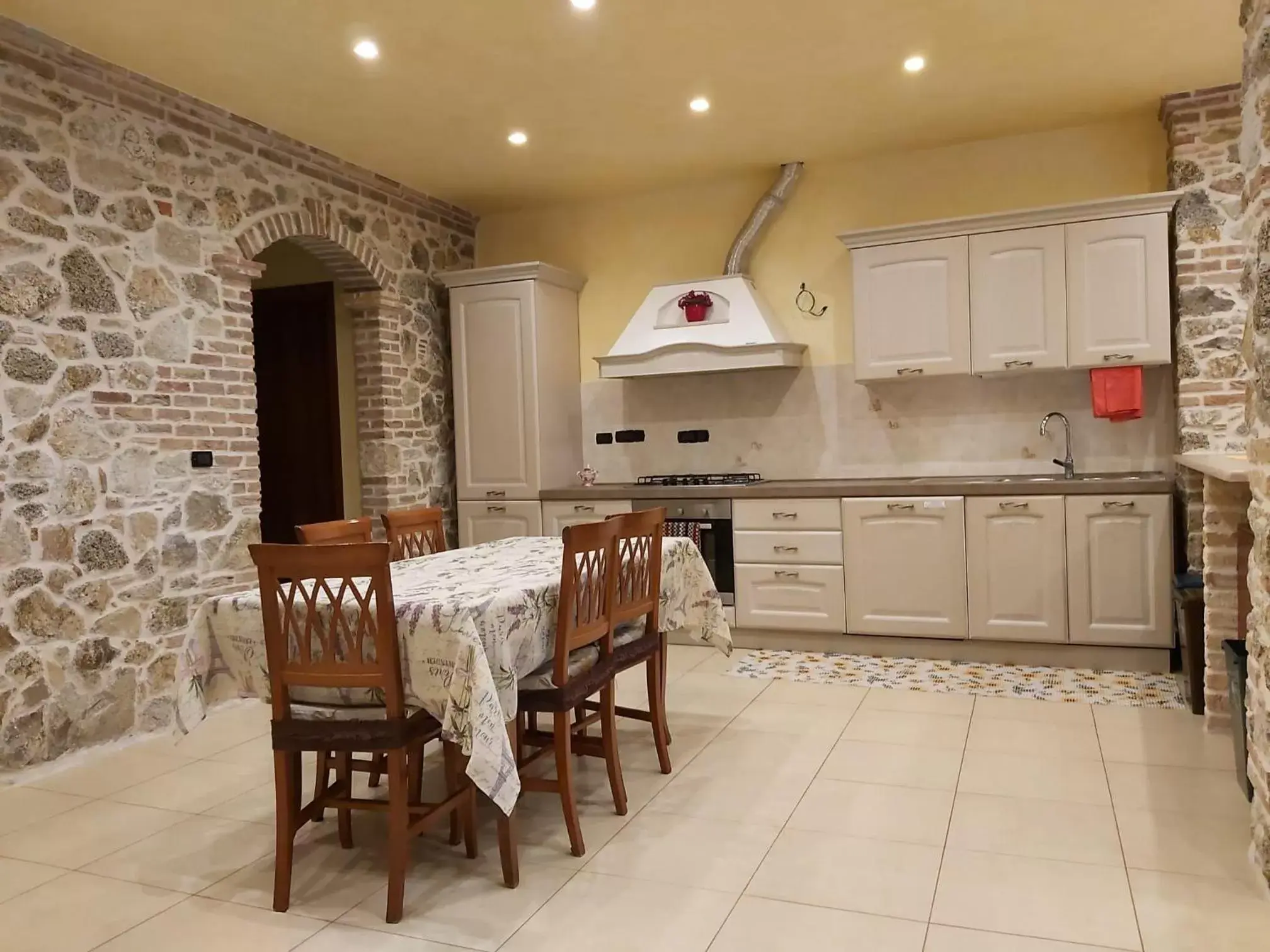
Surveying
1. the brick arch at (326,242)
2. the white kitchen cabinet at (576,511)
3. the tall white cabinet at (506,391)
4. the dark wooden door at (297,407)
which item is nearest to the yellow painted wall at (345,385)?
the dark wooden door at (297,407)

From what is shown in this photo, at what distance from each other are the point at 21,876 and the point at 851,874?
230 cm

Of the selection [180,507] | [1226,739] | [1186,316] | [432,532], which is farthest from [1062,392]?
[180,507]

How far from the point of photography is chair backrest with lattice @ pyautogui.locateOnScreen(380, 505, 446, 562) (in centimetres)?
356

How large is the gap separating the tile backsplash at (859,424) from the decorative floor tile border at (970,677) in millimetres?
1092

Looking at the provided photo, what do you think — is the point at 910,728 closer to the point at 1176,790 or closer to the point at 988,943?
the point at 1176,790

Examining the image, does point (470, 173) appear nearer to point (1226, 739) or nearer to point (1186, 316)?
point (1186, 316)

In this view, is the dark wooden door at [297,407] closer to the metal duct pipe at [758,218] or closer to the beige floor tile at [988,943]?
the metal duct pipe at [758,218]

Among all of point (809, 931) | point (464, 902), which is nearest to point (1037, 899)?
point (809, 931)

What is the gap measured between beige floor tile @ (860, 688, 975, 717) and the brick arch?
3.49 metres

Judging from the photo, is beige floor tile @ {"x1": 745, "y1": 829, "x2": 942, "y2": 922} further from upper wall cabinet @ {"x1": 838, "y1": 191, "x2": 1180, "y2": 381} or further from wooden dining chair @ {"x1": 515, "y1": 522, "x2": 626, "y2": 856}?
upper wall cabinet @ {"x1": 838, "y1": 191, "x2": 1180, "y2": 381}

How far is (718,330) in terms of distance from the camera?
16.4ft

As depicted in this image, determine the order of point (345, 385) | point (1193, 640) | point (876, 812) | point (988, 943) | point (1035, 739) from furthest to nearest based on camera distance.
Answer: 1. point (345, 385)
2. point (1193, 640)
3. point (1035, 739)
4. point (876, 812)
5. point (988, 943)

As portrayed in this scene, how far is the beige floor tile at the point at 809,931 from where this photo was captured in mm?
2023

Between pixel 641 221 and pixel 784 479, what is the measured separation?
1859mm
